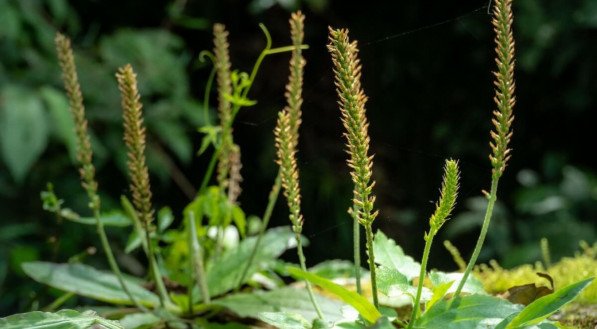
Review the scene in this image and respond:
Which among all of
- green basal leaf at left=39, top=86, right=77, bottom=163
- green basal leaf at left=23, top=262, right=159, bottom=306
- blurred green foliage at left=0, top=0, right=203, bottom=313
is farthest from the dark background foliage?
green basal leaf at left=23, top=262, right=159, bottom=306

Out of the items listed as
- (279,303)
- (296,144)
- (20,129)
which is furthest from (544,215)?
(296,144)

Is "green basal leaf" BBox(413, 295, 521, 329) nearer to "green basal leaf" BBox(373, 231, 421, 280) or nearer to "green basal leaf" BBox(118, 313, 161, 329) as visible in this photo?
"green basal leaf" BBox(373, 231, 421, 280)

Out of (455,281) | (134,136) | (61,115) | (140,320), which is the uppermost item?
(61,115)

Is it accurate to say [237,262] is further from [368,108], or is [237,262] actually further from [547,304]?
[368,108]

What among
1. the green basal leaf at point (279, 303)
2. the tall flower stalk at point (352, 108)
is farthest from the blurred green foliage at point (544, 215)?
the tall flower stalk at point (352, 108)

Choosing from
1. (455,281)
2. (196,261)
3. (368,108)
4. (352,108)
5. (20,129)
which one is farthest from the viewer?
(368,108)

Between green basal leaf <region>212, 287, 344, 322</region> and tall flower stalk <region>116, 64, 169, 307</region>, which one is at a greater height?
tall flower stalk <region>116, 64, 169, 307</region>
